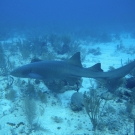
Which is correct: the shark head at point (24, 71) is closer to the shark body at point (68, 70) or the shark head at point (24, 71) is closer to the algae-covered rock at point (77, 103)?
the shark body at point (68, 70)

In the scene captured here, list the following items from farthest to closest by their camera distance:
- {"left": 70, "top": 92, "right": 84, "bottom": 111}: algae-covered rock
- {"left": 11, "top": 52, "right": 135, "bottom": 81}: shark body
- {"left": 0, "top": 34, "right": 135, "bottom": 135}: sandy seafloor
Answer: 1. {"left": 70, "top": 92, "right": 84, "bottom": 111}: algae-covered rock
2. {"left": 11, "top": 52, "right": 135, "bottom": 81}: shark body
3. {"left": 0, "top": 34, "right": 135, "bottom": 135}: sandy seafloor

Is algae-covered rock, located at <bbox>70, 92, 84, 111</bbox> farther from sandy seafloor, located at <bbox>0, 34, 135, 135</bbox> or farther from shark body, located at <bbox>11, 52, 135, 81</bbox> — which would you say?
shark body, located at <bbox>11, 52, 135, 81</bbox>

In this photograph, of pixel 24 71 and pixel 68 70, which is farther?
pixel 24 71

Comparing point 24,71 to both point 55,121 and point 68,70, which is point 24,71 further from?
point 55,121

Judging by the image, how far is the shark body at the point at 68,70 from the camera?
19.1 feet

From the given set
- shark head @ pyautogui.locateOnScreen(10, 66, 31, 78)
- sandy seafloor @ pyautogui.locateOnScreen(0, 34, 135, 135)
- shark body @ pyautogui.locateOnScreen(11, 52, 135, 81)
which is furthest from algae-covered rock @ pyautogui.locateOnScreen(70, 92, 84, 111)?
shark head @ pyautogui.locateOnScreen(10, 66, 31, 78)

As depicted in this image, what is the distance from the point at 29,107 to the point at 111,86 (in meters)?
3.68

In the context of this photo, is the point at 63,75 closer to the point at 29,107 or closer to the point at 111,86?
the point at 29,107

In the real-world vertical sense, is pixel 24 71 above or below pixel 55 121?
above

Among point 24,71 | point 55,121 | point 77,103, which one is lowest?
point 55,121

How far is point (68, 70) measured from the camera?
19.6ft

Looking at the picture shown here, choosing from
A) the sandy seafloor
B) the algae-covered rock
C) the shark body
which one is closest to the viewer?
the sandy seafloor

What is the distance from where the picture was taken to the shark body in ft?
19.1

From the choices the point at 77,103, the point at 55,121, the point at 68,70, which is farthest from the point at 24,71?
the point at 77,103
